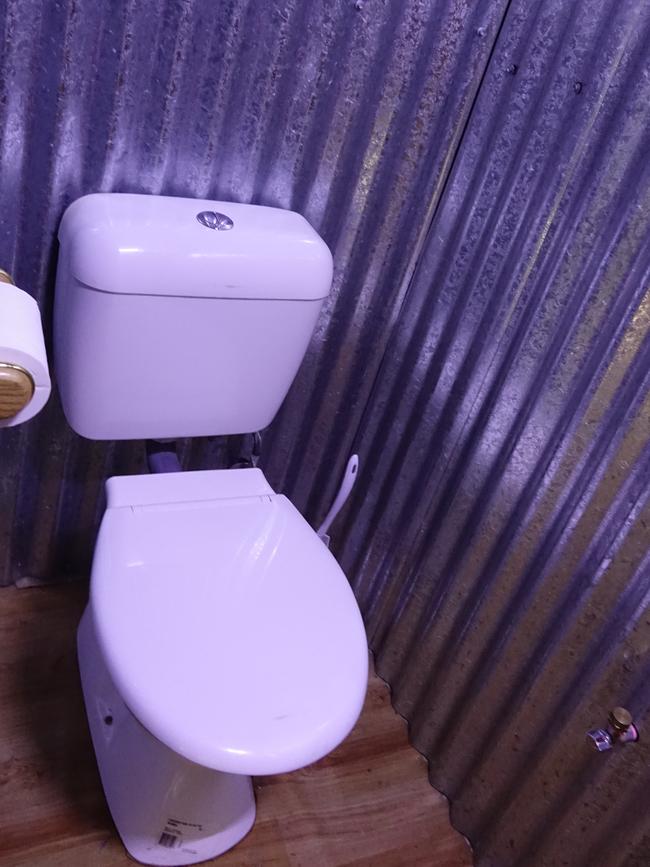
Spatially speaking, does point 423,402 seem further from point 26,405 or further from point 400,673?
point 26,405

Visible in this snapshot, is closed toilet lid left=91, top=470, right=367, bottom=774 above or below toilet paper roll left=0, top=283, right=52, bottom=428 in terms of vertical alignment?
below

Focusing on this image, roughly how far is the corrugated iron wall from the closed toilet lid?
32 cm

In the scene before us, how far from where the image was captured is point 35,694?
1.34 m

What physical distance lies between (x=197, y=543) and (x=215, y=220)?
496 millimetres

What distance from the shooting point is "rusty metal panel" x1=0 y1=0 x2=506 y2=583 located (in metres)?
1.05

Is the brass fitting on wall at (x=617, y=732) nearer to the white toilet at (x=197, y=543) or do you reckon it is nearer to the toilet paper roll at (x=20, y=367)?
the white toilet at (x=197, y=543)

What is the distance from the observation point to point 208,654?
95 cm

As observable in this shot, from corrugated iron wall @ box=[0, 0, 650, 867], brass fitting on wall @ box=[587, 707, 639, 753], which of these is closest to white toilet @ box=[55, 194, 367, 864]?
corrugated iron wall @ box=[0, 0, 650, 867]

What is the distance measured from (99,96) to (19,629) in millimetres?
997

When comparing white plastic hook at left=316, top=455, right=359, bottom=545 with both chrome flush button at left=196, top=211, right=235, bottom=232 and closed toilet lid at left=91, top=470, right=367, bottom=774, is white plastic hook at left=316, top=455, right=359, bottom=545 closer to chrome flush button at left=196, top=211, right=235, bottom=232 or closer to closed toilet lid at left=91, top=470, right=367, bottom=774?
closed toilet lid at left=91, top=470, right=367, bottom=774

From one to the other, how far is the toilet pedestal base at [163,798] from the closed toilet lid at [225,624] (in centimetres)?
22

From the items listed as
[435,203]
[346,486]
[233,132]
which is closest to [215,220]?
[233,132]

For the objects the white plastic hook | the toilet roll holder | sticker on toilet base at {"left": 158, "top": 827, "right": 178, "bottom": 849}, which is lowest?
sticker on toilet base at {"left": 158, "top": 827, "right": 178, "bottom": 849}

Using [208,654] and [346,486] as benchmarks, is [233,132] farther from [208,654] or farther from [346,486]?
[208,654]
